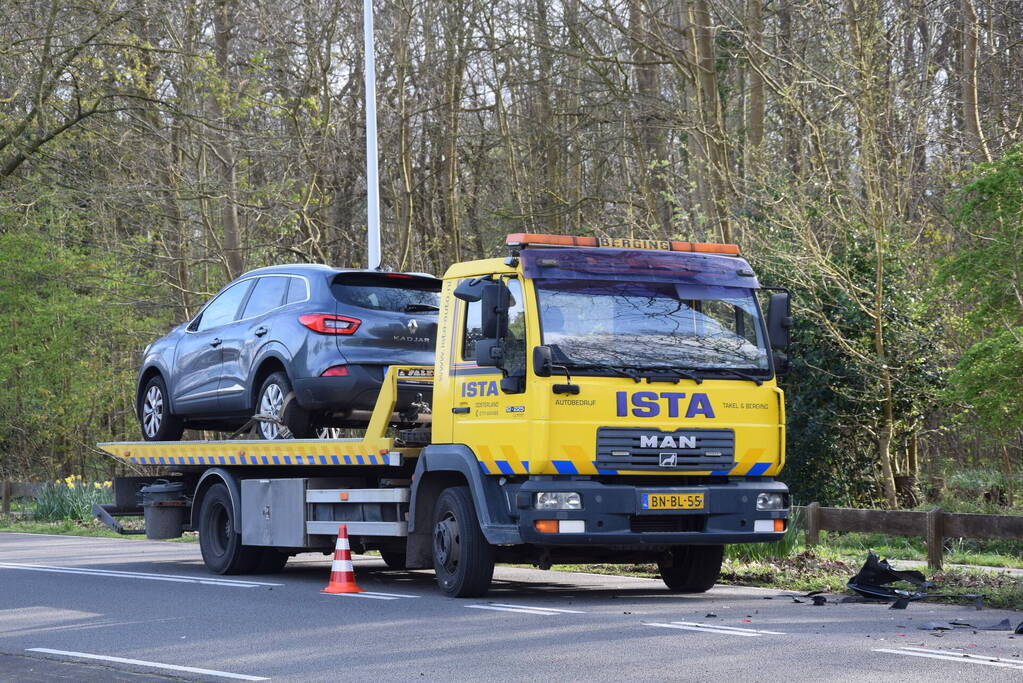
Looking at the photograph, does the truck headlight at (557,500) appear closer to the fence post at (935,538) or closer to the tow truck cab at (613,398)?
the tow truck cab at (613,398)

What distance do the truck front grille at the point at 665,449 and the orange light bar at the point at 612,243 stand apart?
1.53 m

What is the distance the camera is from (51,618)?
36.5 ft

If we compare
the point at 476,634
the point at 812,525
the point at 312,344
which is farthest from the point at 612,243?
the point at 812,525

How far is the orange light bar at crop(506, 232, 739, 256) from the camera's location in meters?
11.2

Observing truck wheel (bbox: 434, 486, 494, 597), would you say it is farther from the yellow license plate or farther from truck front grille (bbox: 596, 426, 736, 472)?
the yellow license plate

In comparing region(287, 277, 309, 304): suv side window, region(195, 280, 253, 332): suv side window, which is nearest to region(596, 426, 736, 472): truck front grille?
region(287, 277, 309, 304): suv side window

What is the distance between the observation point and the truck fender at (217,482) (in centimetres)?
1462

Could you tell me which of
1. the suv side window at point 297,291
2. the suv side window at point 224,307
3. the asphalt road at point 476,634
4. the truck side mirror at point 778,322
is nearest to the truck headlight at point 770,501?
the asphalt road at point 476,634

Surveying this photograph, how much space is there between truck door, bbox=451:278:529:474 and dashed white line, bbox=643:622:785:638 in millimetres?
1702

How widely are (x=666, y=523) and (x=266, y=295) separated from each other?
201 inches

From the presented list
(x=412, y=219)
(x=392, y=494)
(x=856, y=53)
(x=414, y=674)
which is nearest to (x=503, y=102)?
(x=412, y=219)

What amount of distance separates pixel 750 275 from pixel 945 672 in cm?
476

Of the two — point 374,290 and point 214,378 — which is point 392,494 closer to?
point 374,290

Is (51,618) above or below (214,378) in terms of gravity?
below
